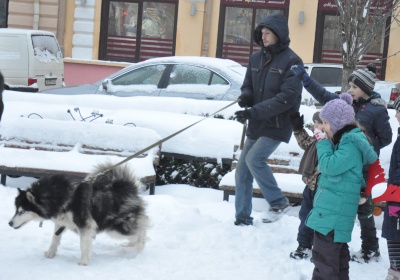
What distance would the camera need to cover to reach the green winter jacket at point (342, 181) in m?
5.65

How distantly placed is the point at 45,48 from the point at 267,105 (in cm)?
1502

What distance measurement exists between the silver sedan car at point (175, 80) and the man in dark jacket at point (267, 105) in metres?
6.65

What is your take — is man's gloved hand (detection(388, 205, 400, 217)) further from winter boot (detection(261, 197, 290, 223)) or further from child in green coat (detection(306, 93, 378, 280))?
winter boot (detection(261, 197, 290, 223))

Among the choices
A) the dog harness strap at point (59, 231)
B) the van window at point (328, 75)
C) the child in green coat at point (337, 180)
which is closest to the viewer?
the child in green coat at point (337, 180)

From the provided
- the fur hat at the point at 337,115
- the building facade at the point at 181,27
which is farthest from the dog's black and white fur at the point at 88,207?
the building facade at the point at 181,27

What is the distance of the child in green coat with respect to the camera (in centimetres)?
564

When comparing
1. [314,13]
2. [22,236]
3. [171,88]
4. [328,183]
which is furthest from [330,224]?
[314,13]

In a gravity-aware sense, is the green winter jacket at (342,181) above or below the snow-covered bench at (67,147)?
above

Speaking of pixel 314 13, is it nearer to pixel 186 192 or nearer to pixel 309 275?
pixel 186 192

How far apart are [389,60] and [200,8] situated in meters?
5.67

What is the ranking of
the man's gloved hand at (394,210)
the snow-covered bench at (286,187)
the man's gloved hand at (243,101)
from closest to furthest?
the man's gloved hand at (394,210) < the man's gloved hand at (243,101) < the snow-covered bench at (286,187)

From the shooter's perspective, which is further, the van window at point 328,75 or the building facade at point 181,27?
the building facade at point 181,27

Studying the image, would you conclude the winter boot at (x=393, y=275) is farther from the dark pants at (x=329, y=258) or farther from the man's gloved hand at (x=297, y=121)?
the man's gloved hand at (x=297, y=121)

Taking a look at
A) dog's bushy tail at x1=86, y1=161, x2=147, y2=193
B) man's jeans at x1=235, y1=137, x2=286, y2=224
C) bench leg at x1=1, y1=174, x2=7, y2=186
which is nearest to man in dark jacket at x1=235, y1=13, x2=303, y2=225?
man's jeans at x1=235, y1=137, x2=286, y2=224
